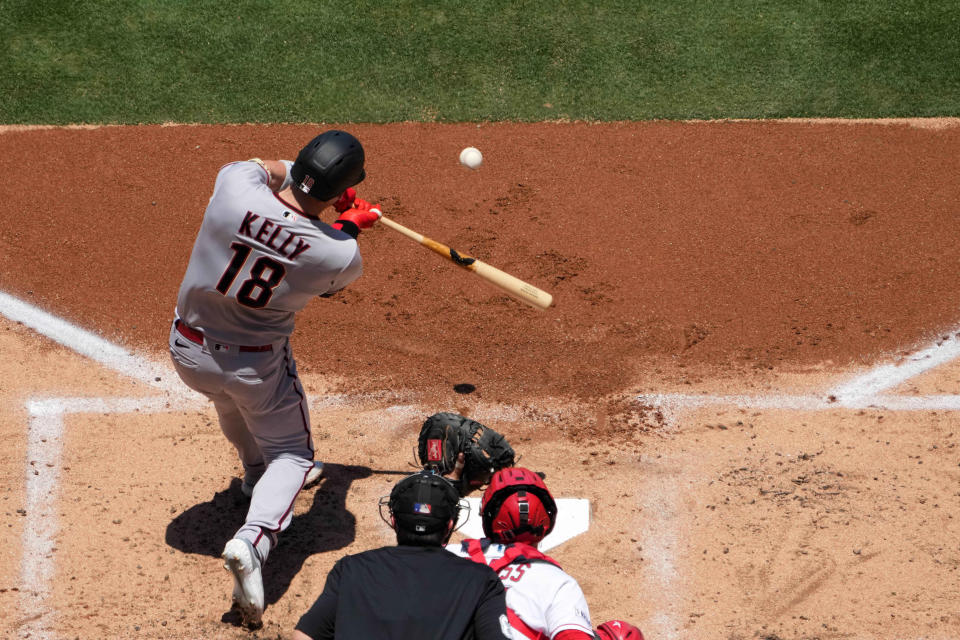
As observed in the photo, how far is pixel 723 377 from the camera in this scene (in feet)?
21.1

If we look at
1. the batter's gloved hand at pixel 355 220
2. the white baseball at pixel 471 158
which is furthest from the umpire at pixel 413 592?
the white baseball at pixel 471 158

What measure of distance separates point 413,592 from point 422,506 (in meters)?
0.32

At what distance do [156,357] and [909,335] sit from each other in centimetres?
530

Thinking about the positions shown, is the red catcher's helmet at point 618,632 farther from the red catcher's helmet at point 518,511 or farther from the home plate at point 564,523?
the home plate at point 564,523

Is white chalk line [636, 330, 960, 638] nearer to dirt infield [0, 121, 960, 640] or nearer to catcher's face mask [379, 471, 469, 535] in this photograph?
dirt infield [0, 121, 960, 640]

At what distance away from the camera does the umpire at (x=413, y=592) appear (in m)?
3.13

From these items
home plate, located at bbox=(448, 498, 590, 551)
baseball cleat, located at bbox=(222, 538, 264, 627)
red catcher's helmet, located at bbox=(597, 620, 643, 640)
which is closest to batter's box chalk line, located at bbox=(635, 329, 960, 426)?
home plate, located at bbox=(448, 498, 590, 551)

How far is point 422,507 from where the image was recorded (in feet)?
11.1

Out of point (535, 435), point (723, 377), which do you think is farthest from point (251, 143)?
point (723, 377)

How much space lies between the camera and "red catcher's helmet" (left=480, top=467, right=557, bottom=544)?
4.14m

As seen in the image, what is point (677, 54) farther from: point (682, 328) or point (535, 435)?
point (535, 435)

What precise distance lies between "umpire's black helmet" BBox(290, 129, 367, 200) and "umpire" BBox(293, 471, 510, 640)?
183cm

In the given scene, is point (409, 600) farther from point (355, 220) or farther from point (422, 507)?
point (355, 220)

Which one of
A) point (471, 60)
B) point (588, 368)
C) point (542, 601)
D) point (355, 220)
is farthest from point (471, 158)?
point (542, 601)
